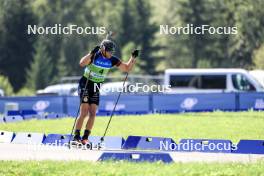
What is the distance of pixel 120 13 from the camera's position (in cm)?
8256

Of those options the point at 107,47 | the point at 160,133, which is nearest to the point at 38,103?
the point at 160,133

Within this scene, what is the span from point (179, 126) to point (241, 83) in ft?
57.1

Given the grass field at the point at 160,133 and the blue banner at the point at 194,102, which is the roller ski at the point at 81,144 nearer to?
the grass field at the point at 160,133

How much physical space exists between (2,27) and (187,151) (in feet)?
184

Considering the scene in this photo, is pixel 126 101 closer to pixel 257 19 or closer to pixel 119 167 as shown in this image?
pixel 119 167

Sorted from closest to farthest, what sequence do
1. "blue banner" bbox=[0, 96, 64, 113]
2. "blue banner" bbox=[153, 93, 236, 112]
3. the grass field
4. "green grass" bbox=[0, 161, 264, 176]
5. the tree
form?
"green grass" bbox=[0, 161, 264, 176] → the grass field → "blue banner" bbox=[153, 93, 236, 112] → "blue banner" bbox=[0, 96, 64, 113] → the tree

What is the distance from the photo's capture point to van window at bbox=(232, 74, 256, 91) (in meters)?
36.1

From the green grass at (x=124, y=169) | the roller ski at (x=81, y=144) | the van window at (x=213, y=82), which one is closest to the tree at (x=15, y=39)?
the van window at (x=213, y=82)

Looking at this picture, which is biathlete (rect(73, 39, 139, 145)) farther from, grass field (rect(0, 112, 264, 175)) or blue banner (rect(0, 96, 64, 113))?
blue banner (rect(0, 96, 64, 113))

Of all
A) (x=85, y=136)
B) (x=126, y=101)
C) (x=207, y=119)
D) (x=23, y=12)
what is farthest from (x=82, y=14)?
(x=85, y=136)

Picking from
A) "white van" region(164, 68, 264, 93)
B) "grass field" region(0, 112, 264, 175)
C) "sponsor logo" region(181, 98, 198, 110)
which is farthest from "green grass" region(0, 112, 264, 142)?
"white van" region(164, 68, 264, 93)

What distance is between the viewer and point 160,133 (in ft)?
58.1

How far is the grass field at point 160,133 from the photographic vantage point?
10148mm

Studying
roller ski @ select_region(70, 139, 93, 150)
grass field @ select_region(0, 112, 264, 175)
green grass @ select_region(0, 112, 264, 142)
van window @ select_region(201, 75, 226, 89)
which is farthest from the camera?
van window @ select_region(201, 75, 226, 89)
